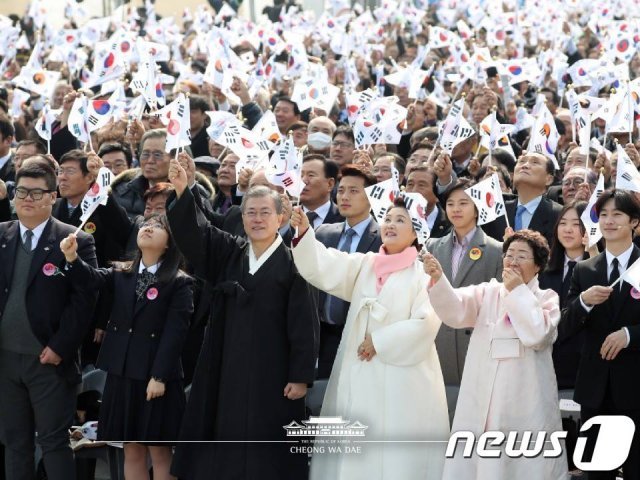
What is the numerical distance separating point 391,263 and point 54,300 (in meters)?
1.85

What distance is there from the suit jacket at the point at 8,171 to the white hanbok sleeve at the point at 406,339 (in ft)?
13.6

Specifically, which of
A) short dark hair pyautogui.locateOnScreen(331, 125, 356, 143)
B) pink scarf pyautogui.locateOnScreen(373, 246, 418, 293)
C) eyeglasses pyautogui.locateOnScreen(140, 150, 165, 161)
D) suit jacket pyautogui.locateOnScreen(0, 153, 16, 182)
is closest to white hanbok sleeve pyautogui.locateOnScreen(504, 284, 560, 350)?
pink scarf pyautogui.locateOnScreen(373, 246, 418, 293)

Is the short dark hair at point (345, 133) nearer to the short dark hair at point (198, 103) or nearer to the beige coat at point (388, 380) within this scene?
the short dark hair at point (198, 103)

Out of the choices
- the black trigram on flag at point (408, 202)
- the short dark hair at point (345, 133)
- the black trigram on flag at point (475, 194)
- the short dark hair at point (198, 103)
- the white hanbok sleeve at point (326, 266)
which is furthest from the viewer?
the short dark hair at point (198, 103)

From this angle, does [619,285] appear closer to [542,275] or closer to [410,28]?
[542,275]

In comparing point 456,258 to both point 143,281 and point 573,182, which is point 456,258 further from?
point 143,281

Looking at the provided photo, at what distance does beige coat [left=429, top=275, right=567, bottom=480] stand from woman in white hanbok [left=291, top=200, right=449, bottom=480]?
0.20 metres

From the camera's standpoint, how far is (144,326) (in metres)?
7.19

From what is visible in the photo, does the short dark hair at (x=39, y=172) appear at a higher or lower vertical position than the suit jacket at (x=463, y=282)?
higher

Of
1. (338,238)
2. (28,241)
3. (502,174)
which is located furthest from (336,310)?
(502,174)

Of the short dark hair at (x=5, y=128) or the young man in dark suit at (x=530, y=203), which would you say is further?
the short dark hair at (x=5, y=128)

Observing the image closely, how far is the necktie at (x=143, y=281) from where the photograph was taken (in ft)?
23.7

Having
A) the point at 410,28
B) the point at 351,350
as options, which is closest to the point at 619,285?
the point at 351,350

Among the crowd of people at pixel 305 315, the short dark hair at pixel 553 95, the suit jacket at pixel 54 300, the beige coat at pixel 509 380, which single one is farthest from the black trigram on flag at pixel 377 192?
the short dark hair at pixel 553 95
